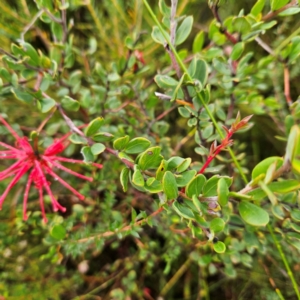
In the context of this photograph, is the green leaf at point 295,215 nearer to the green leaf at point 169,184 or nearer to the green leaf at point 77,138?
the green leaf at point 169,184

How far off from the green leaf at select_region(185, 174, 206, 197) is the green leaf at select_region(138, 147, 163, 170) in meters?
0.06

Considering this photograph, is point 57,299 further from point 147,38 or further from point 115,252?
point 147,38

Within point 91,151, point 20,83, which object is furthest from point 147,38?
point 91,151

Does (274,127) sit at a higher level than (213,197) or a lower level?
higher

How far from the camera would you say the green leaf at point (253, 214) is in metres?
0.44

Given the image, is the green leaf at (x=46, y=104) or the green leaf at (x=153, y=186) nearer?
the green leaf at (x=153, y=186)

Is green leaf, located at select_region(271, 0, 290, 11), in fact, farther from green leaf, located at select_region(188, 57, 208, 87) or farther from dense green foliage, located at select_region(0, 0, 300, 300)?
green leaf, located at select_region(188, 57, 208, 87)

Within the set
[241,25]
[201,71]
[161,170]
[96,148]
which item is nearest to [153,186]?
[161,170]

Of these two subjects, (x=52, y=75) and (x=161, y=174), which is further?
(x=52, y=75)

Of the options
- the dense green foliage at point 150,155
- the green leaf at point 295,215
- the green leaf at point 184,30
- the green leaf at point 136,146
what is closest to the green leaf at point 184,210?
the dense green foliage at point 150,155

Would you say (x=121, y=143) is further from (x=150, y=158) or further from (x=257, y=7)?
(x=257, y=7)

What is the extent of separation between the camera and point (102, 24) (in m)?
1.14

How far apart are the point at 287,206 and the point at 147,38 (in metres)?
0.78

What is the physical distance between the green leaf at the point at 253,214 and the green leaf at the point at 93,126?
27 centimetres
